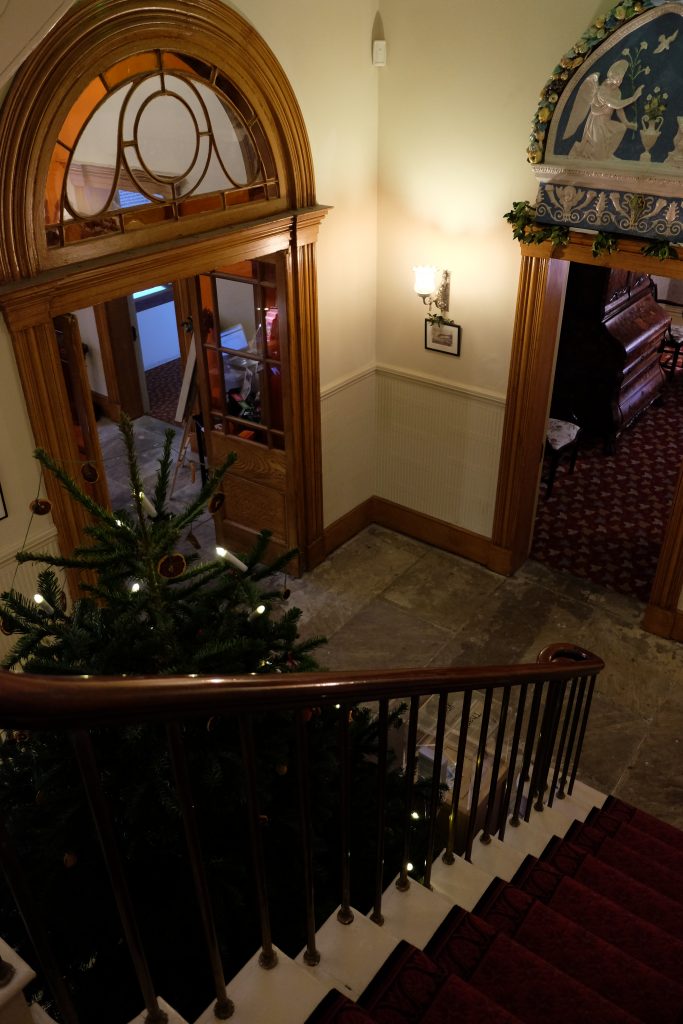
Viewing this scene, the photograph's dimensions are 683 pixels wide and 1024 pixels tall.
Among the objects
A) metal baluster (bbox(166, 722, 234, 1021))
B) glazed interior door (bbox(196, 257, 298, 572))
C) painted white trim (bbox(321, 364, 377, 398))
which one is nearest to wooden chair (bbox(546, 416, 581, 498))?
painted white trim (bbox(321, 364, 377, 398))

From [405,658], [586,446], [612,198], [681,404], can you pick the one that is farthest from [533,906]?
[681,404]

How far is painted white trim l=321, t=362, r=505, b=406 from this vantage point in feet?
19.4

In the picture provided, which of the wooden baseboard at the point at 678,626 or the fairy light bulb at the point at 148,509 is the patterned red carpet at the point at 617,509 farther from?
the fairy light bulb at the point at 148,509

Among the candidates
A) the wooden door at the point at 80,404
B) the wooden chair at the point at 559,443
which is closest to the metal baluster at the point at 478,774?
the wooden door at the point at 80,404

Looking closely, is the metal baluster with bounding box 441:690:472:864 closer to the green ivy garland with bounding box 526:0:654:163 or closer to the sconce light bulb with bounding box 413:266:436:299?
the green ivy garland with bounding box 526:0:654:163

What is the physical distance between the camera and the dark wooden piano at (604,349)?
26.0 ft

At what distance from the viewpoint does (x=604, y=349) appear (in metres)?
8.02

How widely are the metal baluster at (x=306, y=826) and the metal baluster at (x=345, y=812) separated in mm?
83

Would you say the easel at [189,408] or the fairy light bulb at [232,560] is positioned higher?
the fairy light bulb at [232,560]

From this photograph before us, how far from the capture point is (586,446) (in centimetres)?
833

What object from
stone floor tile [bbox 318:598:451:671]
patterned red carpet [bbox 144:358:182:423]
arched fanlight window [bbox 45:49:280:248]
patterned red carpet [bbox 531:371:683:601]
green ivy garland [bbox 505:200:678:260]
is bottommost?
stone floor tile [bbox 318:598:451:671]

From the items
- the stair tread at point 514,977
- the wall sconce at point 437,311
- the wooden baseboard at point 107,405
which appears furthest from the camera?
the wooden baseboard at point 107,405

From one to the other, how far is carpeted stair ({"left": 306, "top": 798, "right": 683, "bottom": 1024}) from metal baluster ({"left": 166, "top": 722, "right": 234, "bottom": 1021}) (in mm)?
193

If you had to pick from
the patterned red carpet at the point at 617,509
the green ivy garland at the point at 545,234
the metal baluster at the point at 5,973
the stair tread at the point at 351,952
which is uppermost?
the green ivy garland at the point at 545,234
